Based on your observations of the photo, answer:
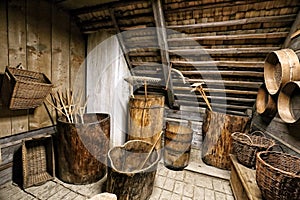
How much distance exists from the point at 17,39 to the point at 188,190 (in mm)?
2469

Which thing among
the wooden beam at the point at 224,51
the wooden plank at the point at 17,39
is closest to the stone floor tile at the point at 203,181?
the wooden beam at the point at 224,51

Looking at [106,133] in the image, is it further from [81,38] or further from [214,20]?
[214,20]

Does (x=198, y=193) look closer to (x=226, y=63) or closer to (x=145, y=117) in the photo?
(x=145, y=117)

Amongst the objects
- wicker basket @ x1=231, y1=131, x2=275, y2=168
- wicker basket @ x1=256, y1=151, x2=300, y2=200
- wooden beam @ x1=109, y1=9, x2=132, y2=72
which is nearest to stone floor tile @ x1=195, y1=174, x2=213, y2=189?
wicker basket @ x1=231, y1=131, x2=275, y2=168

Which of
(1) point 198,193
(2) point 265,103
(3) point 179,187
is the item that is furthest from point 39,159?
(2) point 265,103

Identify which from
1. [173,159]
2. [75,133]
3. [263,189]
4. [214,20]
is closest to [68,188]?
[75,133]

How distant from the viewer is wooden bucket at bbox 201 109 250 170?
2051mm

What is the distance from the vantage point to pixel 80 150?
1681mm

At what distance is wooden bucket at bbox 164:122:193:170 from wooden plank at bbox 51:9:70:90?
1646 millimetres

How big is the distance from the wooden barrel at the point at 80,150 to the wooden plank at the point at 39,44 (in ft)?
1.36

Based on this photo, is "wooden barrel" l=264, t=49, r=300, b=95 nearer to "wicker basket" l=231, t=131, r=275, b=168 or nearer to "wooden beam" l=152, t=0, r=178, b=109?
"wicker basket" l=231, t=131, r=275, b=168

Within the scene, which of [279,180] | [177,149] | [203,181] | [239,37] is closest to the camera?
[279,180]

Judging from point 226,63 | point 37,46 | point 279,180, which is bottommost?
point 279,180

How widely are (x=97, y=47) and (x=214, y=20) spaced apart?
5.55 ft
